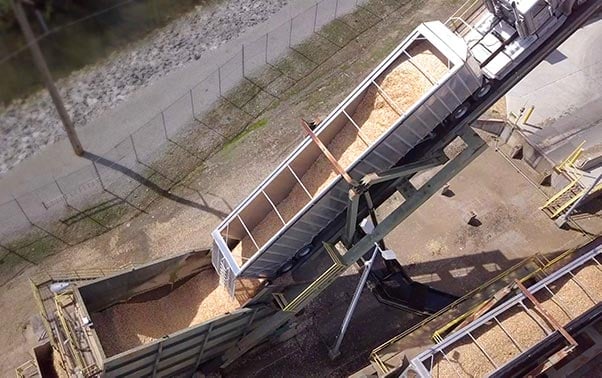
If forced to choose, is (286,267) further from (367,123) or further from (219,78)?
(219,78)

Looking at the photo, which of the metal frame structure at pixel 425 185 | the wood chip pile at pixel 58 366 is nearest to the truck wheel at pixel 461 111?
the metal frame structure at pixel 425 185

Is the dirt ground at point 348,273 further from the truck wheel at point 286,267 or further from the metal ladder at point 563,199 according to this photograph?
the truck wheel at point 286,267

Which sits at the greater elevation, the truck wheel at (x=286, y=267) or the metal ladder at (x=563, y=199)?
the truck wheel at (x=286, y=267)

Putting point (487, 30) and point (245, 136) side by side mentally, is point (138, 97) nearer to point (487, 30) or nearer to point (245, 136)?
point (245, 136)

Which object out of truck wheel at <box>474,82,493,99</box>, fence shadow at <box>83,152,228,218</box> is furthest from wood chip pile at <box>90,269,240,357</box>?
truck wheel at <box>474,82,493,99</box>

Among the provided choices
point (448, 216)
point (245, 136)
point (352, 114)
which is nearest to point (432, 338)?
point (448, 216)
